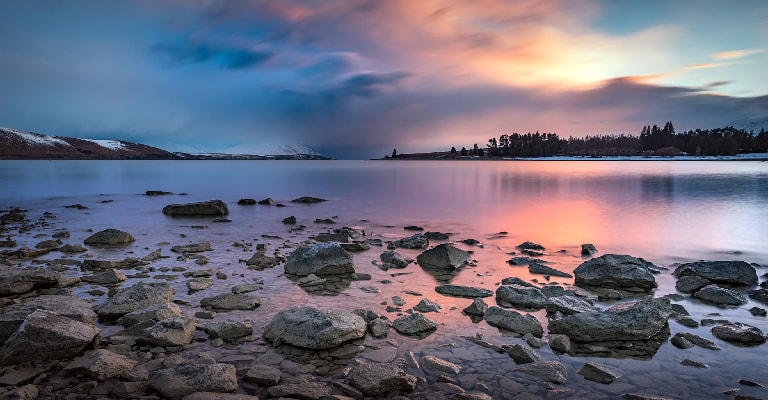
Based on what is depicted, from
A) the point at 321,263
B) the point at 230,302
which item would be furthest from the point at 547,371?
the point at 321,263

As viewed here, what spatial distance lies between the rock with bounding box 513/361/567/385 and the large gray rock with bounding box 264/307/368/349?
9.98 ft

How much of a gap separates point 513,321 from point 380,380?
3593 mm

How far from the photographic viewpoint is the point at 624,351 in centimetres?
748

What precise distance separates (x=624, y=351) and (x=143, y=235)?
19.9 meters

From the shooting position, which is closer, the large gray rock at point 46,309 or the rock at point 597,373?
the rock at point 597,373

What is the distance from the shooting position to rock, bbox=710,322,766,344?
25.5 ft

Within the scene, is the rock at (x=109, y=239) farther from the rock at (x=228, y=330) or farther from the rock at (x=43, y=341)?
the rock at (x=228, y=330)

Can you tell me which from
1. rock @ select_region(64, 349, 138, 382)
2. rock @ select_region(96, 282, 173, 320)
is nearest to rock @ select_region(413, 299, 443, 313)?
rock @ select_region(64, 349, 138, 382)

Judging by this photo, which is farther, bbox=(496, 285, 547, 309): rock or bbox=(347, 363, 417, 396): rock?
bbox=(496, 285, 547, 309): rock

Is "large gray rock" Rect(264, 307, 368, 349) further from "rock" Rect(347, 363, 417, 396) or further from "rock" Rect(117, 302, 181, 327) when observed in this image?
"rock" Rect(117, 302, 181, 327)

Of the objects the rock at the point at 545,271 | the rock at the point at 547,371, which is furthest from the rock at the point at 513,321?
the rock at the point at 545,271

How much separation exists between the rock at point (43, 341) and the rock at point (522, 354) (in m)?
7.30

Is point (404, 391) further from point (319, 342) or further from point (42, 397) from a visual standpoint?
point (42, 397)

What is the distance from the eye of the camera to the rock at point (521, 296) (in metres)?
9.65
